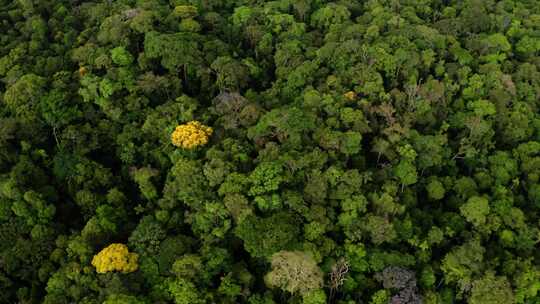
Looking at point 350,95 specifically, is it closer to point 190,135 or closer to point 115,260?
point 190,135

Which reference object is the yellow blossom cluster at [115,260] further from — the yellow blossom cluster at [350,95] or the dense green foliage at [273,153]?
the yellow blossom cluster at [350,95]

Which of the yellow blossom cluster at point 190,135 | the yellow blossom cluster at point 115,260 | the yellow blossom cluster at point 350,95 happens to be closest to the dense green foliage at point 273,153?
the yellow blossom cluster at point 350,95

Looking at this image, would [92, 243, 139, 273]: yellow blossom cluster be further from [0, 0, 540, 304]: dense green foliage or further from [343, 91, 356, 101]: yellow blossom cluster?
[343, 91, 356, 101]: yellow blossom cluster

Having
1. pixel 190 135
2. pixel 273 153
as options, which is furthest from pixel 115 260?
pixel 273 153

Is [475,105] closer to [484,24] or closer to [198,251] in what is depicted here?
[484,24]

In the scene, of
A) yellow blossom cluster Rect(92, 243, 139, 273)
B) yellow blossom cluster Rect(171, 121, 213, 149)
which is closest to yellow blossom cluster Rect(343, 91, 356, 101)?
yellow blossom cluster Rect(171, 121, 213, 149)

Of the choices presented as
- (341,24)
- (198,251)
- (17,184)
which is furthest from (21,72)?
(341,24)

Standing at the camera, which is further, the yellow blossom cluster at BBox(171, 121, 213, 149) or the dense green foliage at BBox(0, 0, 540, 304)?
the yellow blossom cluster at BBox(171, 121, 213, 149)
